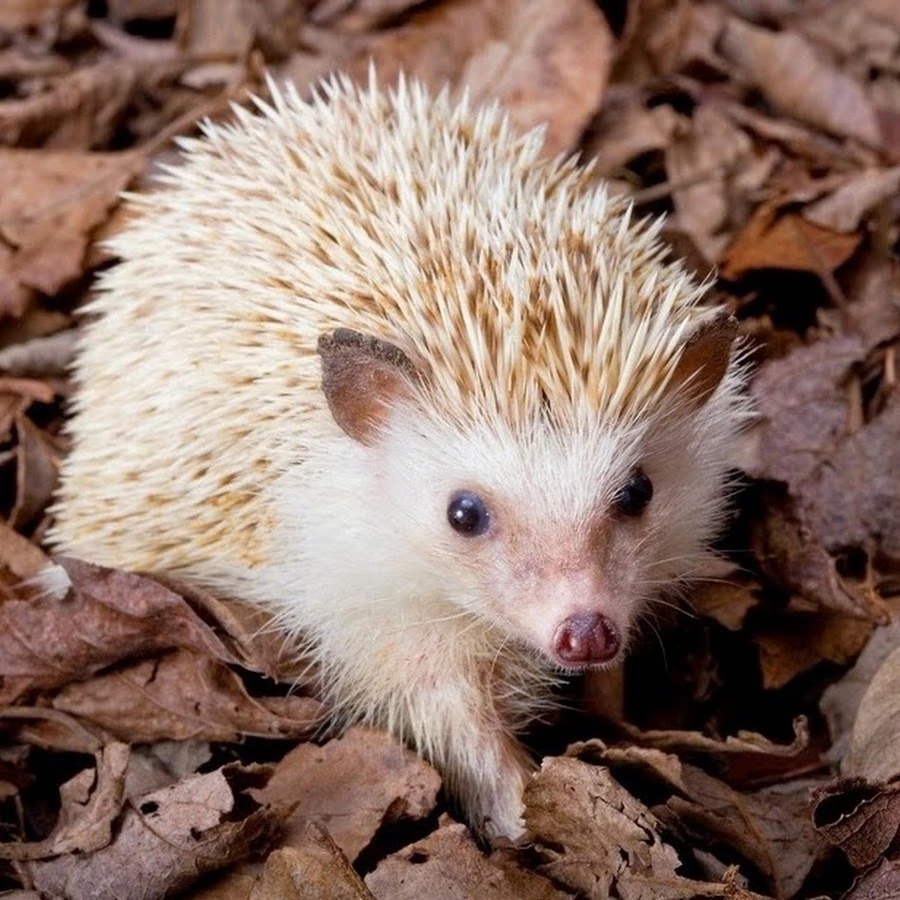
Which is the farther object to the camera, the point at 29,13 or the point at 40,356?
the point at 29,13

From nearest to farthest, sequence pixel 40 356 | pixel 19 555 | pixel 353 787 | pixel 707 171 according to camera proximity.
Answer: pixel 353 787 < pixel 19 555 < pixel 40 356 < pixel 707 171

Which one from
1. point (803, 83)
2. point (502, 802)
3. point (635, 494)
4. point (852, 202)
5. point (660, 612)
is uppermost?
point (803, 83)

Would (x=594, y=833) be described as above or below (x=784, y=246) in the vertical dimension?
below

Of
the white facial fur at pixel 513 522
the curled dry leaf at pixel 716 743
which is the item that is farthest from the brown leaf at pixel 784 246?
the curled dry leaf at pixel 716 743

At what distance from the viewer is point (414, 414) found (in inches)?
93.3

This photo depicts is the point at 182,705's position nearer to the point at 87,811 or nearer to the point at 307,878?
the point at 87,811

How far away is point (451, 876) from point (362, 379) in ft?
2.76

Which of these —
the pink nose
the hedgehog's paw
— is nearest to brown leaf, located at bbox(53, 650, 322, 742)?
the hedgehog's paw

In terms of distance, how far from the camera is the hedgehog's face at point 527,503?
222 cm

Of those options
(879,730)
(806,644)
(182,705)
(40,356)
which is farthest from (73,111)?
(879,730)

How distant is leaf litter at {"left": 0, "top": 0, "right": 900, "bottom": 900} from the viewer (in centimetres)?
231

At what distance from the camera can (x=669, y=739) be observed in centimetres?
253

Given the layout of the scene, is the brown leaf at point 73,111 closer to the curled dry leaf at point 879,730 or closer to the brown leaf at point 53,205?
the brown leaf at point 53,205

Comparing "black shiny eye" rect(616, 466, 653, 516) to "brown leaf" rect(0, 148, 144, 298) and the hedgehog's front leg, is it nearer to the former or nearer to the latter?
the hedgehog's front leg
